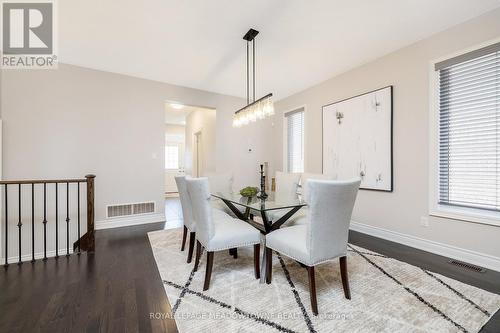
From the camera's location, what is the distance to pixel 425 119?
8.71ft

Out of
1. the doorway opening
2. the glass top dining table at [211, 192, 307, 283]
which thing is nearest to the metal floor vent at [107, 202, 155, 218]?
the doorway opening

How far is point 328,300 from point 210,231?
109 centimetres

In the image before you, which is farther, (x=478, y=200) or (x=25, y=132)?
(x=25, y=132)

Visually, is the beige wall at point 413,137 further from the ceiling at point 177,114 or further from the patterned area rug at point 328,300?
the ceiling at point 177,114

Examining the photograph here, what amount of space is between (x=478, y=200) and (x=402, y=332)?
1.96 meters

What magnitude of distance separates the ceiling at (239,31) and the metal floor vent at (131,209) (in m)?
2.35

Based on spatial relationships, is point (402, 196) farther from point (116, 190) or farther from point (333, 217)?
point (116, 190)

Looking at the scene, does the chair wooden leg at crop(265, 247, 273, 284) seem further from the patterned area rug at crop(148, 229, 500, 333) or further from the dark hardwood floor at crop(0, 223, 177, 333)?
the dark hardwood floor at crop(0, 223, 177, 333)

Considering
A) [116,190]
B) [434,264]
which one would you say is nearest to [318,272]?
[434,264]

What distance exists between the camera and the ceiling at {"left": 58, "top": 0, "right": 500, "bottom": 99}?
2.14m

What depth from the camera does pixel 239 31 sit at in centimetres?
252

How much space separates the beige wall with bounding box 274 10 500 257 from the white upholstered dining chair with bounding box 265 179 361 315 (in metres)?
1.74

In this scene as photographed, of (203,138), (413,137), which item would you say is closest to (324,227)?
(413,137)

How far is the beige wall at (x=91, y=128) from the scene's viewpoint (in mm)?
3125
